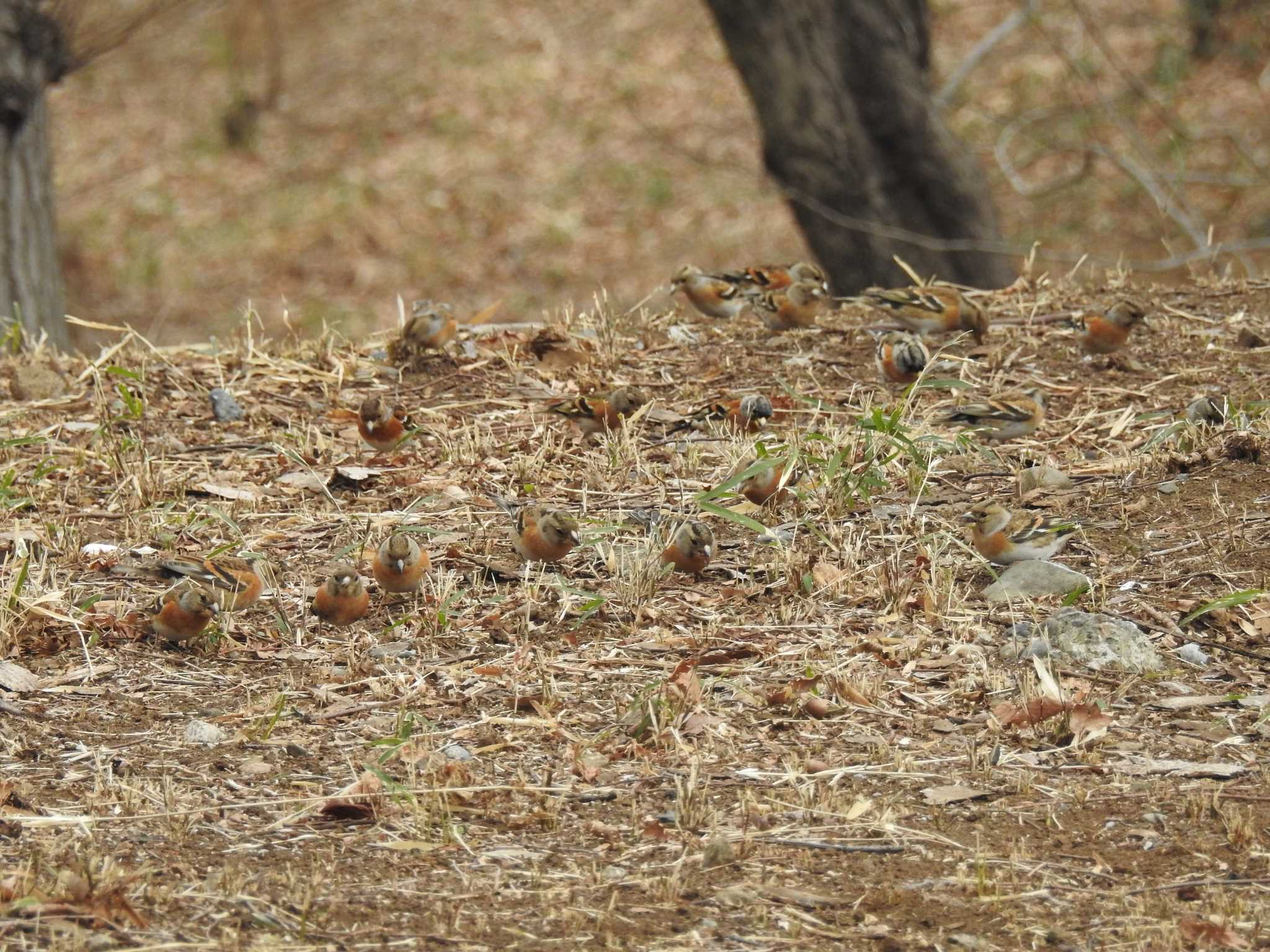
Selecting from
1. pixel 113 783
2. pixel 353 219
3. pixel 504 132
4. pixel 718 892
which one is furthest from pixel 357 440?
pixel 504 132

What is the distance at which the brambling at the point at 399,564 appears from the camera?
5.68 meters

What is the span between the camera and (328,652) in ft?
18.2

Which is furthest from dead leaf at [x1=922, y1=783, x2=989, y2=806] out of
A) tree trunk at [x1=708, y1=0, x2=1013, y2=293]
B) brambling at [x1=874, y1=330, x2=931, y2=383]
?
tree trunk at [x1=708, y1=0, x2=1013, y2=293]

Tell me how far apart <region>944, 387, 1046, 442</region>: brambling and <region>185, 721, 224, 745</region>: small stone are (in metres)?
3.56

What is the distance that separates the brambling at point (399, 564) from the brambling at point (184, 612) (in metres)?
0.59

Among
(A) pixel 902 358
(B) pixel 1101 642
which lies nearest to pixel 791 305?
(A) pixel 902 358

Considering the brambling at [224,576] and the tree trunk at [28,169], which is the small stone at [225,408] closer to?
the brambling at [224,576]

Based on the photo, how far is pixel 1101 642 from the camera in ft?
17.2

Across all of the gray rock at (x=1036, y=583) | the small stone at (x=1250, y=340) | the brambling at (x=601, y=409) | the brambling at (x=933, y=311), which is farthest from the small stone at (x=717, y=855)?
the small stone at (x=1250, y=340)

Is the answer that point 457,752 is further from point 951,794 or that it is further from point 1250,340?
point 1250,340

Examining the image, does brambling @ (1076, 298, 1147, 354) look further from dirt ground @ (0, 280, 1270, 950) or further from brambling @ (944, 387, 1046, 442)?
brambling @ (944, 387, 1046, 442)

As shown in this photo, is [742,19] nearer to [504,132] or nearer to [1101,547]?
[1101,547]

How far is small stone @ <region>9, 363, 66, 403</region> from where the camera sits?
823cm

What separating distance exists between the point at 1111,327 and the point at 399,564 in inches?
159
